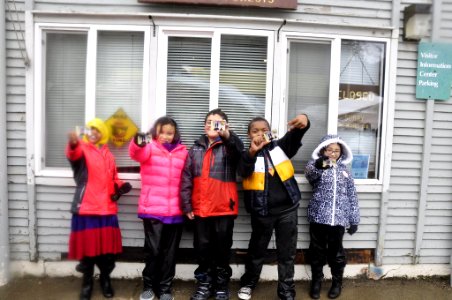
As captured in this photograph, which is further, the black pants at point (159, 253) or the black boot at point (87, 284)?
the black pants at point (159, 253)

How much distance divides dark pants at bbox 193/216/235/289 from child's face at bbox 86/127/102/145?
1298 millimetres

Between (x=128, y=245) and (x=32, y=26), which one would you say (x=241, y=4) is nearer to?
(x=32, y=26)

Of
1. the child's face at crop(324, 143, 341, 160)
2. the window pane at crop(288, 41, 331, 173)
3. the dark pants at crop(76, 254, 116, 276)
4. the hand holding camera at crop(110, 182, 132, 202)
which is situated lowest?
the dark pants at crop(76, 254, 116, 276)

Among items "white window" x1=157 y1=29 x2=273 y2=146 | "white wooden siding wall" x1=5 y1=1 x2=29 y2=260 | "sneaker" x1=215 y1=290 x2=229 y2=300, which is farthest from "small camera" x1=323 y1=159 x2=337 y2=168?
"white wooden siding wall" x1=5 y1=1 x2=29 y2=260

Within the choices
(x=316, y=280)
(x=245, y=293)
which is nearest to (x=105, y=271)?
(x=245, y=293)

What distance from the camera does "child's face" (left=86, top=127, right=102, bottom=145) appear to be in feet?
7.91

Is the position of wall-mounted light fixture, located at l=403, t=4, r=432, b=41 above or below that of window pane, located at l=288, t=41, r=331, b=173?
above

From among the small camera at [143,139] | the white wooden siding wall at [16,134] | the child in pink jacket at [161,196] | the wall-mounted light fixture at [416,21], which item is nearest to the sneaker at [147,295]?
the child in pink jacket at [161,196]

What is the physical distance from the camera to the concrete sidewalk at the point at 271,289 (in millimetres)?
3289

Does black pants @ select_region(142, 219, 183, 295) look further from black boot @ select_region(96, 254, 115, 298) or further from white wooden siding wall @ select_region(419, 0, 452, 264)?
white wooden siding wall @ select_region(419, 0, 452, 264)

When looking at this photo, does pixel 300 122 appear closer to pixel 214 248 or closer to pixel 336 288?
pixel 214 248

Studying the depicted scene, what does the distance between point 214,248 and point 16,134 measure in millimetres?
2203

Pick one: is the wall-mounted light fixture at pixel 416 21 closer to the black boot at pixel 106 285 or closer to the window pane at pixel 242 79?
the window pane at pixel 242 79

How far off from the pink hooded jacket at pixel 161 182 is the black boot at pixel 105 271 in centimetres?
49
